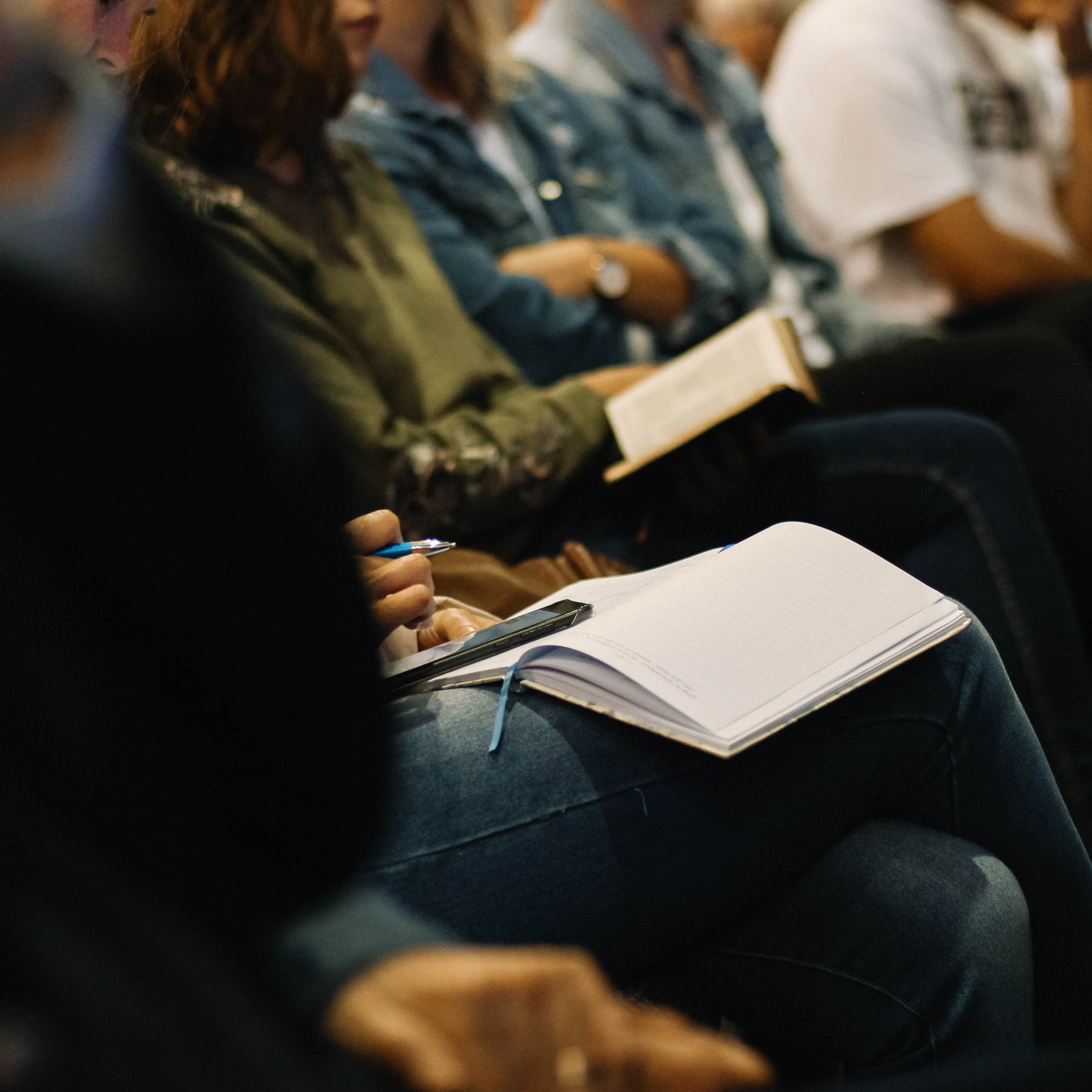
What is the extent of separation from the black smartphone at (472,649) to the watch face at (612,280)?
2.81 feet

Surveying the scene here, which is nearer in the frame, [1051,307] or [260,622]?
[260,622]

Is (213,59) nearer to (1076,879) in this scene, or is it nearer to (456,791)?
(456,791)

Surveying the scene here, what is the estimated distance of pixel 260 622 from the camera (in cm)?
36

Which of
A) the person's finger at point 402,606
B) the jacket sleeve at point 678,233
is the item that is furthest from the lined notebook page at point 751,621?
the jacket sleeve at point 678,233

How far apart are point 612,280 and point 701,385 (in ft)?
1.45

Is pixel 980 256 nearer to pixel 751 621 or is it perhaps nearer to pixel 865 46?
pixel 865 46

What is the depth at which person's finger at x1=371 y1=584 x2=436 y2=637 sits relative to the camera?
696 mm

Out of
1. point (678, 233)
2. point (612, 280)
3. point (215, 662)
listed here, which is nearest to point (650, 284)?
point (612, 280)

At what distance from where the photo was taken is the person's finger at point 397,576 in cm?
71

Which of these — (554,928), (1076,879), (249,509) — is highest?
(249,509)

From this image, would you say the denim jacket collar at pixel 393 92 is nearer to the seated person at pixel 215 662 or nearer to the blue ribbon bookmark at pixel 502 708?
the blue ribbon bookmark at pixel 502 708

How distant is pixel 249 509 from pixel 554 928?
339 mm

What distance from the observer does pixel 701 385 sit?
112 centimetres

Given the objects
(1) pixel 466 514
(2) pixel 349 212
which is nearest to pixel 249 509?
(1) pixel 466 514
